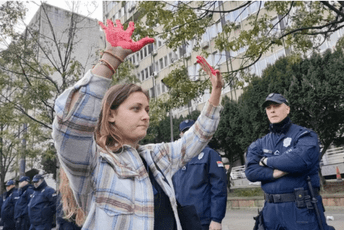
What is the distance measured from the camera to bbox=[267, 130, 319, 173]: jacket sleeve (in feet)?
10.2

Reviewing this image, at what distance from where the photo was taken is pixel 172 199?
5.21 ft

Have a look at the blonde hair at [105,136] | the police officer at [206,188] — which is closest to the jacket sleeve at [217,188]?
the police officer at [206,188]

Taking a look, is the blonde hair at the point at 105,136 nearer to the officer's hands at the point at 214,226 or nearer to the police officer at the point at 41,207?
the officer's hands at the point at 214,226

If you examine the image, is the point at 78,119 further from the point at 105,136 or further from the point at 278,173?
the point at 278,173

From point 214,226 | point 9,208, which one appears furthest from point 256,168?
point 9,208

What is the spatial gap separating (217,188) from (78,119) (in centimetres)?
302

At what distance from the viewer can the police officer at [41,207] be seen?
781 cm

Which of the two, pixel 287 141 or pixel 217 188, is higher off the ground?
pixel 287 141

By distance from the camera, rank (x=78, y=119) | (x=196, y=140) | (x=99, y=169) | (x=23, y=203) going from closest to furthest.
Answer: (x=78, y=119)
(x=99, y=169)
(x=196, y=140)
(x=23, y=203)

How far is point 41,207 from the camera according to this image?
796 centimetres

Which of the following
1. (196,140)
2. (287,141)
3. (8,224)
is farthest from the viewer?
(8,224)

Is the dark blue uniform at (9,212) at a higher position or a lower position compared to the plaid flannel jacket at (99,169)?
lower

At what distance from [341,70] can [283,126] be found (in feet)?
40.6

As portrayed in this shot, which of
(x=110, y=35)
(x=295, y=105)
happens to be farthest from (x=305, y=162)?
(x=295, y=105)
